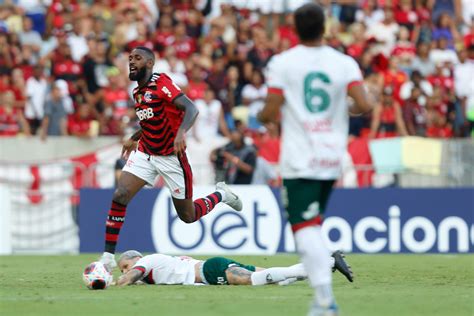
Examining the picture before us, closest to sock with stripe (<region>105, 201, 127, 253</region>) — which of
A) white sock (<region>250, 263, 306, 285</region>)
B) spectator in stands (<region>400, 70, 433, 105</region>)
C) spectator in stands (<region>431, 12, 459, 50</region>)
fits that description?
white sock (<region>250, 263, 306, 285</region>)

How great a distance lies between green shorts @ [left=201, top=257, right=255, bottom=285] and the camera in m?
12.3

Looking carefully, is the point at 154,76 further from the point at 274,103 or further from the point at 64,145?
the point at 64,145

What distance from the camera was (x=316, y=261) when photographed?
8.74m

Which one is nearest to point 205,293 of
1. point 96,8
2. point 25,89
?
point 25,89

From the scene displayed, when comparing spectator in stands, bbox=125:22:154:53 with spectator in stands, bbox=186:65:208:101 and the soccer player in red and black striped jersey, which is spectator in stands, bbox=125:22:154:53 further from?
the soccer player in red and black striped jersey

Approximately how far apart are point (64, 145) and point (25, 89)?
5.93 feet

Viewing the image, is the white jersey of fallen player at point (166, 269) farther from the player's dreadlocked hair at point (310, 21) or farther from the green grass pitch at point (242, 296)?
the player's dreadlocked hair at point (310, 21)

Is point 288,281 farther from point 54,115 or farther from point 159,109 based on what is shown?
point 54,115

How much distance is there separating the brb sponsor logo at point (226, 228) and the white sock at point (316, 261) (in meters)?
11.0

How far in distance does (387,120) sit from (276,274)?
478 inches

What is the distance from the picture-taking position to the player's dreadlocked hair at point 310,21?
8938 millimetres

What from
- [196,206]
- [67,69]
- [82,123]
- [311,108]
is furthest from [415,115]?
[311,108]

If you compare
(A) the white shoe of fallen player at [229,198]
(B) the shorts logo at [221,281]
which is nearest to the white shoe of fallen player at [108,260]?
(B) the shorts logo at [221,281]

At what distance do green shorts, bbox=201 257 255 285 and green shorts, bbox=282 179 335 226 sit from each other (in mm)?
3325
